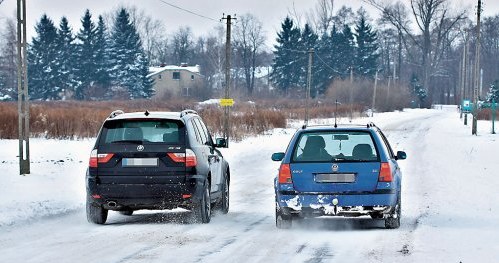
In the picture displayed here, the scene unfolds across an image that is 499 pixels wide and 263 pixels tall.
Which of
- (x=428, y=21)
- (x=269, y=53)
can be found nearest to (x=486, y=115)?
(x=428, y=21)

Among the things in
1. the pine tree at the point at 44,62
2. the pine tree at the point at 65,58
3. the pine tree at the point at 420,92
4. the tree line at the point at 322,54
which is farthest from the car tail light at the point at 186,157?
the pine tree at the point at 420,92

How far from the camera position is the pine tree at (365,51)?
392ft

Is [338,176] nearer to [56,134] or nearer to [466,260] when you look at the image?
[466,260]

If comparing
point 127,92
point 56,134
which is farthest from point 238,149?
point 127,92

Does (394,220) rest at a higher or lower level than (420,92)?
lower

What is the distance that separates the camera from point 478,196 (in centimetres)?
1633

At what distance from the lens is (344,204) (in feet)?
37.7

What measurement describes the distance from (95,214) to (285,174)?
280 centimetres

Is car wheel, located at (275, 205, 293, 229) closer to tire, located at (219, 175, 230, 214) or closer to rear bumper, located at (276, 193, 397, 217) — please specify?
rear bumper, located at (276, 193, 397, 217)

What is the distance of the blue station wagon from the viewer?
11484 millimetres

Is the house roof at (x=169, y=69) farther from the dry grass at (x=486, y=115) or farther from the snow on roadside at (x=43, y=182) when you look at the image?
the snow on roadside at (x=43, y=182)

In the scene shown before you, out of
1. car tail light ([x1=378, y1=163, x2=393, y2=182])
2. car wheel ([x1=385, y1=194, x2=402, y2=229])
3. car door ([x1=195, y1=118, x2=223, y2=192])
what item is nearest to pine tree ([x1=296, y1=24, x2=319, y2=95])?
car door ([x1=195, y1=118, x2=223, y2=192])

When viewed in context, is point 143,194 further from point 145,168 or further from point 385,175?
point 385,175

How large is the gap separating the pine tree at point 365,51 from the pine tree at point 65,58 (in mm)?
39259
